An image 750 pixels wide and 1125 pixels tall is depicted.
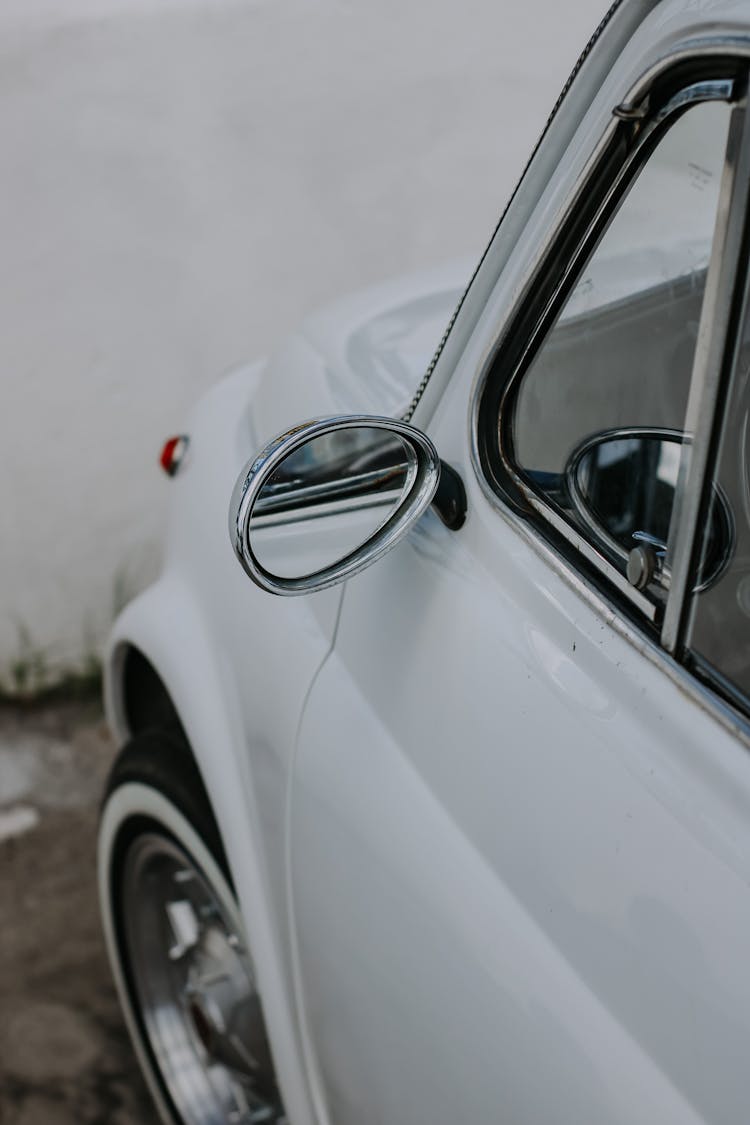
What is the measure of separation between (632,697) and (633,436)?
278 millimetres

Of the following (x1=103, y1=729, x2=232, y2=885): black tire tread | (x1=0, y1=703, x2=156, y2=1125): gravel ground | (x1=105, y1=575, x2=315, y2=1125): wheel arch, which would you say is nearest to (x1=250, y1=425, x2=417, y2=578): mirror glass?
(x1=105, y1=575, x2=315, y2=1125): wheel arch

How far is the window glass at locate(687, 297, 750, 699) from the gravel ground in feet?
5.51

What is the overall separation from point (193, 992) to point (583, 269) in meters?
1.42

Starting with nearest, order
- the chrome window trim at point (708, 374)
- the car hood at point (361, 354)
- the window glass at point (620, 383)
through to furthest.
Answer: the chrome window trim at point (708, 374), the window glass at point (620, 383), the car hood at point (361, 354)

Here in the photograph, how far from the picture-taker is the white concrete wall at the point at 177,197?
294 centimetres

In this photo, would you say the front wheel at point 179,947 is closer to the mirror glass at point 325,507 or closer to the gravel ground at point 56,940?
the gravel ground at point 56,940

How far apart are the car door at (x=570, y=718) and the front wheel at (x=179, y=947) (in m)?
0.51

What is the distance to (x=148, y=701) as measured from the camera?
90.4 inches

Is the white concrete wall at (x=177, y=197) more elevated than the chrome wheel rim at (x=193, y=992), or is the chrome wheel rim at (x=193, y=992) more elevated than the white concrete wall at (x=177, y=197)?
the white concrete wall at (x=177, y=197)

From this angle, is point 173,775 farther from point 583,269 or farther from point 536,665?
point 583,269

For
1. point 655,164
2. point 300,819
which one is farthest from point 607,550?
point 300,819

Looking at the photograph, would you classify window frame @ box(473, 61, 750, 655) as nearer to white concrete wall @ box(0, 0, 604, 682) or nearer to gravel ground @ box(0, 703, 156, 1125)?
gravel ground @ box(0, 703, 156, 1125)

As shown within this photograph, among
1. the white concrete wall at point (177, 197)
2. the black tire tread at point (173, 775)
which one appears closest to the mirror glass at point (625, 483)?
the black tire tread at point (173, 775)

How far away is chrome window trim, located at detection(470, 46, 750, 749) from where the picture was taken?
0.98 metres
